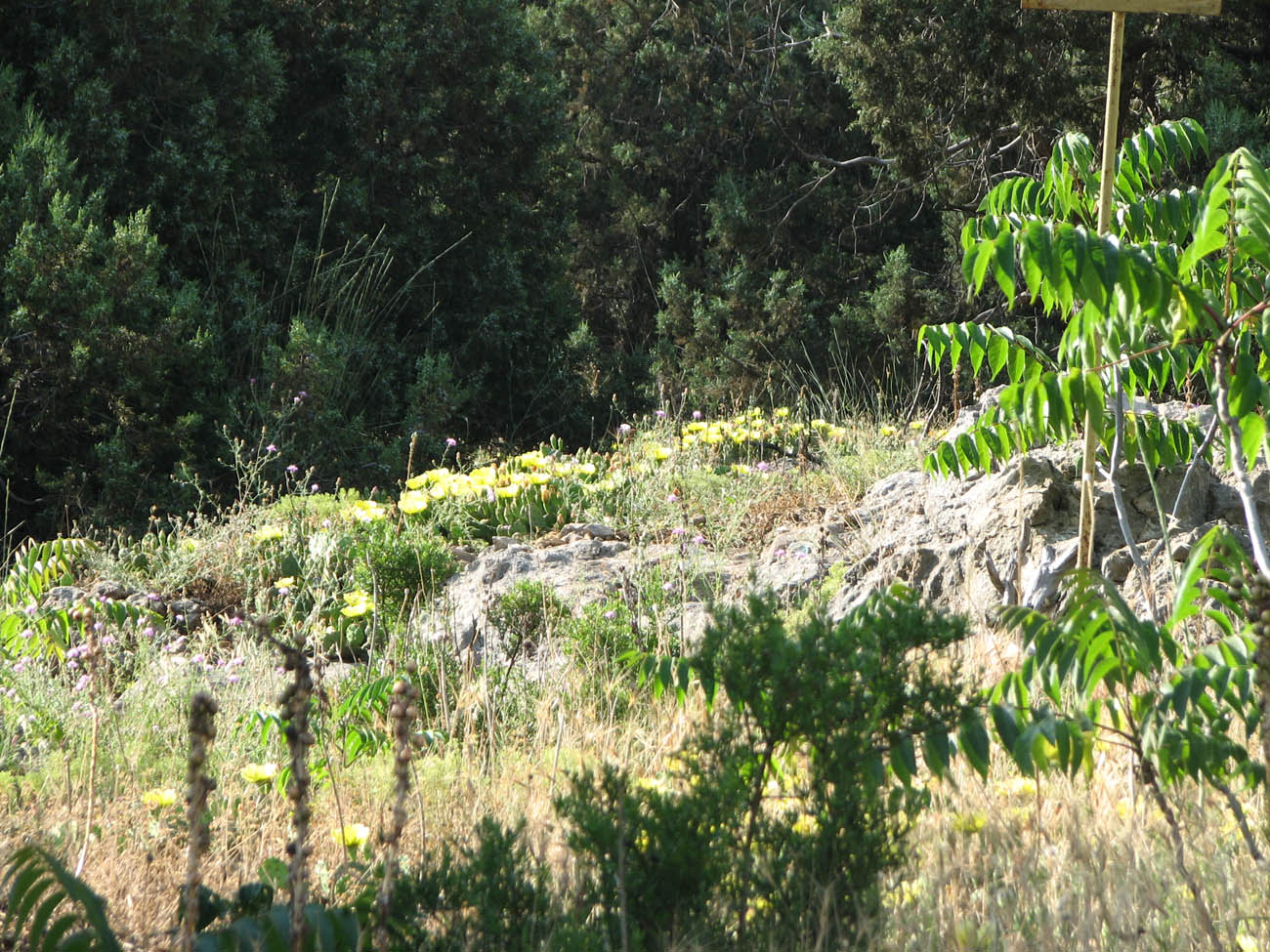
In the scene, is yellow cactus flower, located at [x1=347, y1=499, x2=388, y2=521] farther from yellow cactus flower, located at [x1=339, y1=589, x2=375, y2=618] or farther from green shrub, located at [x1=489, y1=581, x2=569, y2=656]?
green shrub, located at [x1=489, y1=581, x2=569, y2=656]

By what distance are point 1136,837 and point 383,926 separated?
147 cm

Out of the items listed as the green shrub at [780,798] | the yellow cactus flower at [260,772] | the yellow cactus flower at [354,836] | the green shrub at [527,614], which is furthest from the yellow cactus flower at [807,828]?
the green shrub at [527,614]

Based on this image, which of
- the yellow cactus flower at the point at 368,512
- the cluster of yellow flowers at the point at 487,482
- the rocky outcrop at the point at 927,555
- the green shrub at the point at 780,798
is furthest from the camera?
the cluster of yellow flowers at the point at 487,482

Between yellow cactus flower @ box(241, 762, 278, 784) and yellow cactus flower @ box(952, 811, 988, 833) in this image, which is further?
yellow cactus flower @ box(241, 762, 278, 784)

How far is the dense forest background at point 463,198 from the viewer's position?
9.24m

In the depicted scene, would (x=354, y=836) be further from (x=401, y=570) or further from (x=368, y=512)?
(x=368, y=512)

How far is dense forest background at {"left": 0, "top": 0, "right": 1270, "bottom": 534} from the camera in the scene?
9.24 metres

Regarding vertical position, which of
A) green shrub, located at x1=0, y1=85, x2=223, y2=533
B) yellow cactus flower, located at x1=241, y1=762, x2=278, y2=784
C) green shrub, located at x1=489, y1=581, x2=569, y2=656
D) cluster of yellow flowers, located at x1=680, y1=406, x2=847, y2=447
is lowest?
yellow cactus flower, located at x1=241, y1=762, x2=278, y2=784

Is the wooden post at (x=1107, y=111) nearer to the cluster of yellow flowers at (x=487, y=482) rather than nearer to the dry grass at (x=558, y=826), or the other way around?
the dry grass at (x=558, y=826)

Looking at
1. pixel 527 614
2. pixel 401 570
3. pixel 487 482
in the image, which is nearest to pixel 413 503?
pixel 487 482

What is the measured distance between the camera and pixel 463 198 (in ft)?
42.8

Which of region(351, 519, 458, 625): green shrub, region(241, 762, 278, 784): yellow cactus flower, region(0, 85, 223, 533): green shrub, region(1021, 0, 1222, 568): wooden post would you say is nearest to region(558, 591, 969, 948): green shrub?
region(241, 762, 278, 784): yellow cactus flower

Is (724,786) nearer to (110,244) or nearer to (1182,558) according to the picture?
(1182,558)

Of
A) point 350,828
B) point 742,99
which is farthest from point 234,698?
point 742,99
